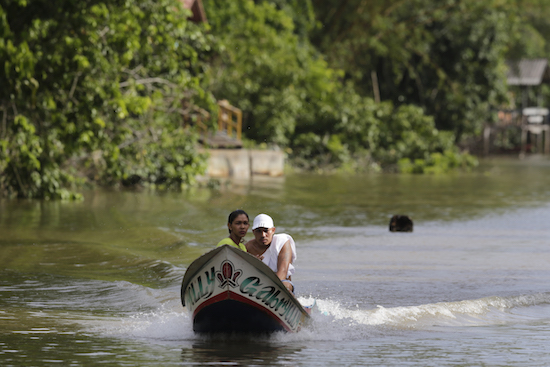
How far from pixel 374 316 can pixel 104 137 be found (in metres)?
10.2

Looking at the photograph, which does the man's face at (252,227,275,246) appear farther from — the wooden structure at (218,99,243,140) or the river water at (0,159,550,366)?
the wooden structure at (218,99,243,140)

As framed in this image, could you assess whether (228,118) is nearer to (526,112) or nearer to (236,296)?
(236,296)

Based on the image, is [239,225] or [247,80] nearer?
[239,225]

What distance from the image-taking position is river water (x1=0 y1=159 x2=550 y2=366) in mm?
6934

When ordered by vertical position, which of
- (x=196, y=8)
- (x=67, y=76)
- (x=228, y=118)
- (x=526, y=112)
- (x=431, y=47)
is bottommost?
(x=228, y=118)

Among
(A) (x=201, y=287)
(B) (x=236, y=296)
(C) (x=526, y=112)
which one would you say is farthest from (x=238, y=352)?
(C) (x=526, y=112)

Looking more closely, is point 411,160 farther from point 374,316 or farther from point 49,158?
point 374,316

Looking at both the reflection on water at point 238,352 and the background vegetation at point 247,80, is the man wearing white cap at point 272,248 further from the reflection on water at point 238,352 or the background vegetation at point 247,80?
the background vegetation at point 247,80

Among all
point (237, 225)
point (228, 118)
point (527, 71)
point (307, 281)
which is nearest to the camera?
point (237, 225)

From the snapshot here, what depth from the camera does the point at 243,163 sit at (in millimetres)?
27516

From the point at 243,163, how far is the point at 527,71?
99.9 ft

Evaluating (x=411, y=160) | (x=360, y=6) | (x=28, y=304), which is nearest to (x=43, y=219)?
(x=28, y=304)

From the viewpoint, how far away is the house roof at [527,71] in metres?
51.4

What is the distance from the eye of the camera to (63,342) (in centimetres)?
708
